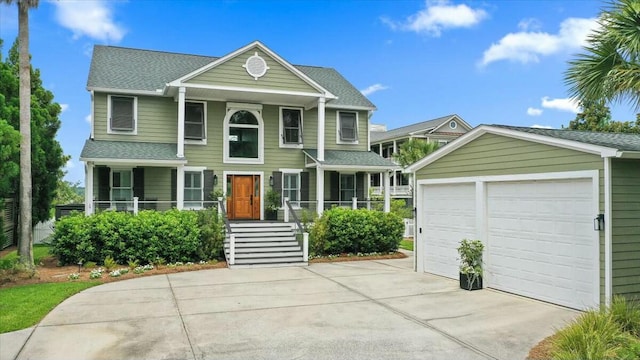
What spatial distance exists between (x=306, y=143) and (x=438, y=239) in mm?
9123

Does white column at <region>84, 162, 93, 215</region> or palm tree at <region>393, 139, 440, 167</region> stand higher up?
palm tree at <region>393, 139, 440, 167</region>

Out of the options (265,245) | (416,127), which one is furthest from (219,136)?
(416,127)

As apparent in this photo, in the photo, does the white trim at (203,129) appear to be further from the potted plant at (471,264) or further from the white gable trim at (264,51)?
the potted plant at (471,264)

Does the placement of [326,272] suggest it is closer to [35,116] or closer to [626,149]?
[626,149]

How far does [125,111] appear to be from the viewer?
17516 millimetres

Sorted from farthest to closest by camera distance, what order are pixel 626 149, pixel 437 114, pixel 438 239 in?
1. pixel 437 114
2. pixel 438 239
3. pixel 626 149

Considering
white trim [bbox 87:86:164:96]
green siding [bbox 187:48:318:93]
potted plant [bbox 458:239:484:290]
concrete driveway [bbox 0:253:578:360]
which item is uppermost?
green siding [bbox 187:48:318:93]

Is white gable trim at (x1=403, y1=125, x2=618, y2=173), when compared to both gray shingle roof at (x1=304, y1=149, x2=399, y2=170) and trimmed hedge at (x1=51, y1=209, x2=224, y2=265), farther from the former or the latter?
trimmed hedge at (x1=51, y1=209, x2=224, y2=265)

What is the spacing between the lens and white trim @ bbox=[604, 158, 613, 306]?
7574mm

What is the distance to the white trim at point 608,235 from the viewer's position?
757 centimetres

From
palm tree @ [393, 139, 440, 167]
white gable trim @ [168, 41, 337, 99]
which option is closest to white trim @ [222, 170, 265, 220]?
white gable trim @ [168, 41, 337, 99]

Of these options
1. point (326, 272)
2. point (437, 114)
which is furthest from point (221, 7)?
point (437, 114)

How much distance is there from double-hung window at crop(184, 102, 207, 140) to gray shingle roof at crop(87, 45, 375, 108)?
1470mm

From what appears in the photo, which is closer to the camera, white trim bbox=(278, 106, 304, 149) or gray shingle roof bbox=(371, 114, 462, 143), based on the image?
white trim bbox=(278, 106, 304, 149)
